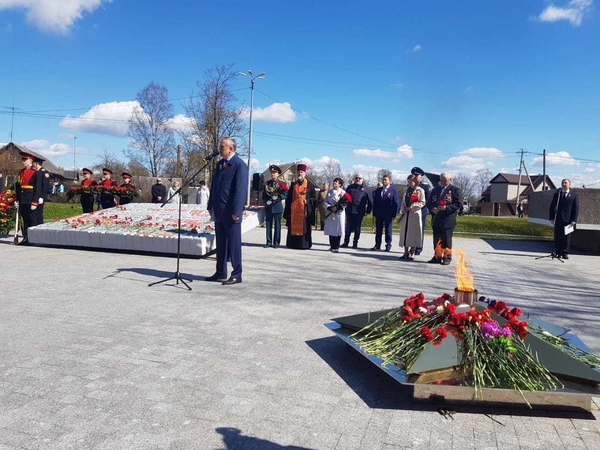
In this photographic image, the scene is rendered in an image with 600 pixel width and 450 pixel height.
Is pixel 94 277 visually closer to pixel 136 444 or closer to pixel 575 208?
pixel 136 444

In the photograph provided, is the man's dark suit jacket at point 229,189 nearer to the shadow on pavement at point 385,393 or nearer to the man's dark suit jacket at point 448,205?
the shadow on pavement at point 385,393

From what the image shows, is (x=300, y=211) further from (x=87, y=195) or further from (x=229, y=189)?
(x=87, y=195)

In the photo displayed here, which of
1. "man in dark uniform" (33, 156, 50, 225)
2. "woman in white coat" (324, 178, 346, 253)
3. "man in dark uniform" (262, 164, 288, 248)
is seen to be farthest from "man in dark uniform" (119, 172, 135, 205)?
"woman in white coat" (324, 178, 346, 253)

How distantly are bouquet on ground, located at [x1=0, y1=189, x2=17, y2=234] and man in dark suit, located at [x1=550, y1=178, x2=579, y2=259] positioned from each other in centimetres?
1497

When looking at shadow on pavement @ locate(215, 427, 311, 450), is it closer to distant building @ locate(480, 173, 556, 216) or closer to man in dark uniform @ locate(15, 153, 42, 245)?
man in dark uniform @ locate(15, 153, 42, 245)

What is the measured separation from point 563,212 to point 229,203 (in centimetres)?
962

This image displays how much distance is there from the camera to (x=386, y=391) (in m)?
3.68

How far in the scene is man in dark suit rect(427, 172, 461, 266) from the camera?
10.9 m

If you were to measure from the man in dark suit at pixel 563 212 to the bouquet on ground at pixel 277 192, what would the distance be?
732cm

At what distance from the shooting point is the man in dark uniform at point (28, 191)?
11.8 m

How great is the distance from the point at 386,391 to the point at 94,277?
588cm

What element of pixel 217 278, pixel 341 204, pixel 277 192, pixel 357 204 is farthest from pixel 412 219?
pixel 217 278

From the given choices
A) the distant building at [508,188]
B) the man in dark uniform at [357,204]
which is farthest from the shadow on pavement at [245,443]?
the distant building at [508,188]

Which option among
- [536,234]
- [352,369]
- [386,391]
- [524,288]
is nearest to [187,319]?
[352,369]
